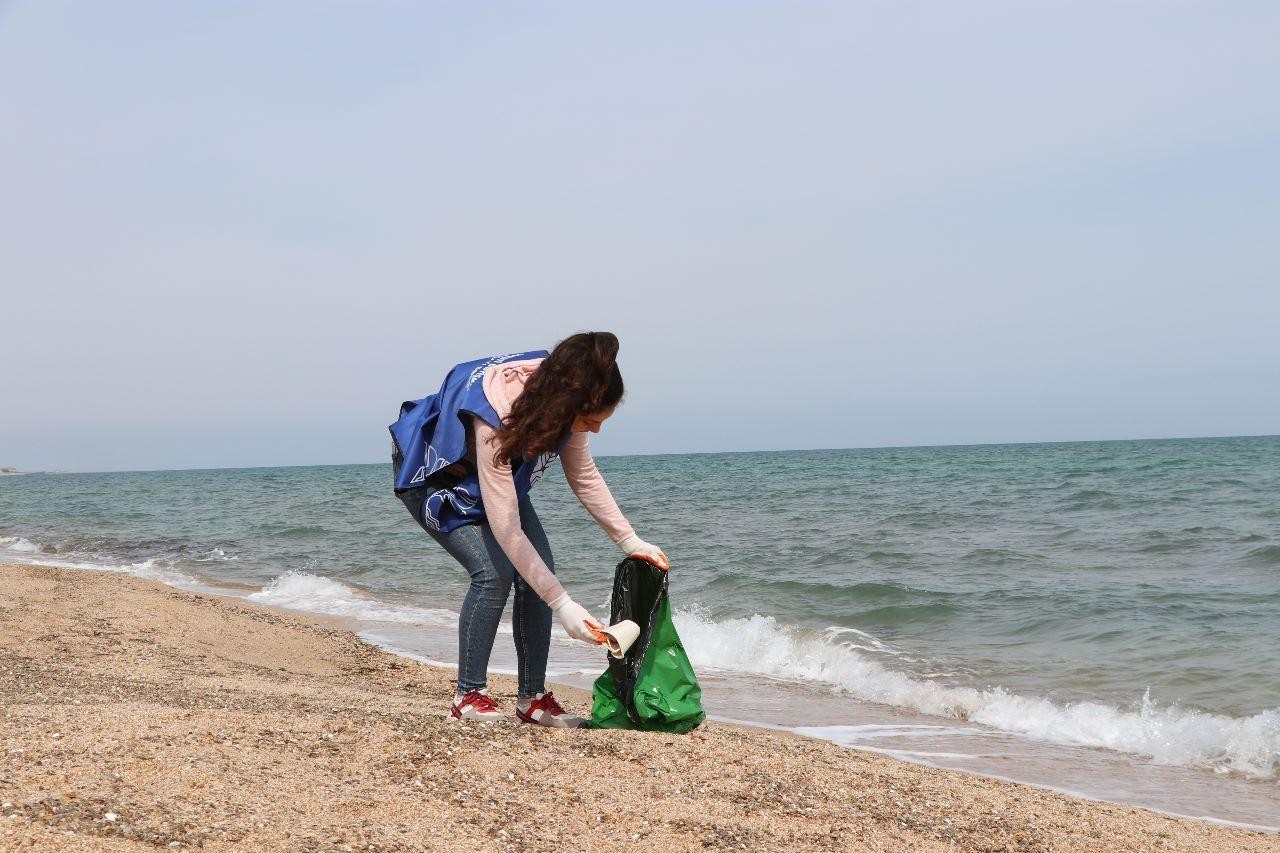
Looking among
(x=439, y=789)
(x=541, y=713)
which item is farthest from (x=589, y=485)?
(x=439, y=789)

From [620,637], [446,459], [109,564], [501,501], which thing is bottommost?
[109,564]

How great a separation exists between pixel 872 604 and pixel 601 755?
7.14m

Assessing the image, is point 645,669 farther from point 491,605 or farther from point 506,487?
point 506,487

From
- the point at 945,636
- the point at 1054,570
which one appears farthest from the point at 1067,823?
the point at 1054,570

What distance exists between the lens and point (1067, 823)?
3652mm

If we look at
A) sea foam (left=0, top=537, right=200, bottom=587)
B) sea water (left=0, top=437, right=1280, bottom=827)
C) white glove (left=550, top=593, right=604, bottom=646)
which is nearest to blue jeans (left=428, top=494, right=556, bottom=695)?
white glove (left=550, top=593, right=604, bottom=646)

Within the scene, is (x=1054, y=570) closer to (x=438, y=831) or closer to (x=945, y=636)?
(x=945, y=636)

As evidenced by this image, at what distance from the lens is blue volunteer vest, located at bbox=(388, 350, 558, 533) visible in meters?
3.50

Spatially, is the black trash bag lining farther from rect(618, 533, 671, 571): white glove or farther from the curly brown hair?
the curly brown hair

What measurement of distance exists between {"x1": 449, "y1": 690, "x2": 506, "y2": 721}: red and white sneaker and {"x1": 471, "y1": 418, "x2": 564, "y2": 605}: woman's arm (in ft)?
2.08

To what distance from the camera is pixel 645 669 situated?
3898mm

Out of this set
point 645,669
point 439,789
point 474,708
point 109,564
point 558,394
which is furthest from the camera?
point 109,564

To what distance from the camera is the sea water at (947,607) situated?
5781 mm

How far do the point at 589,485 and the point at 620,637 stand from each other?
1.88ft
